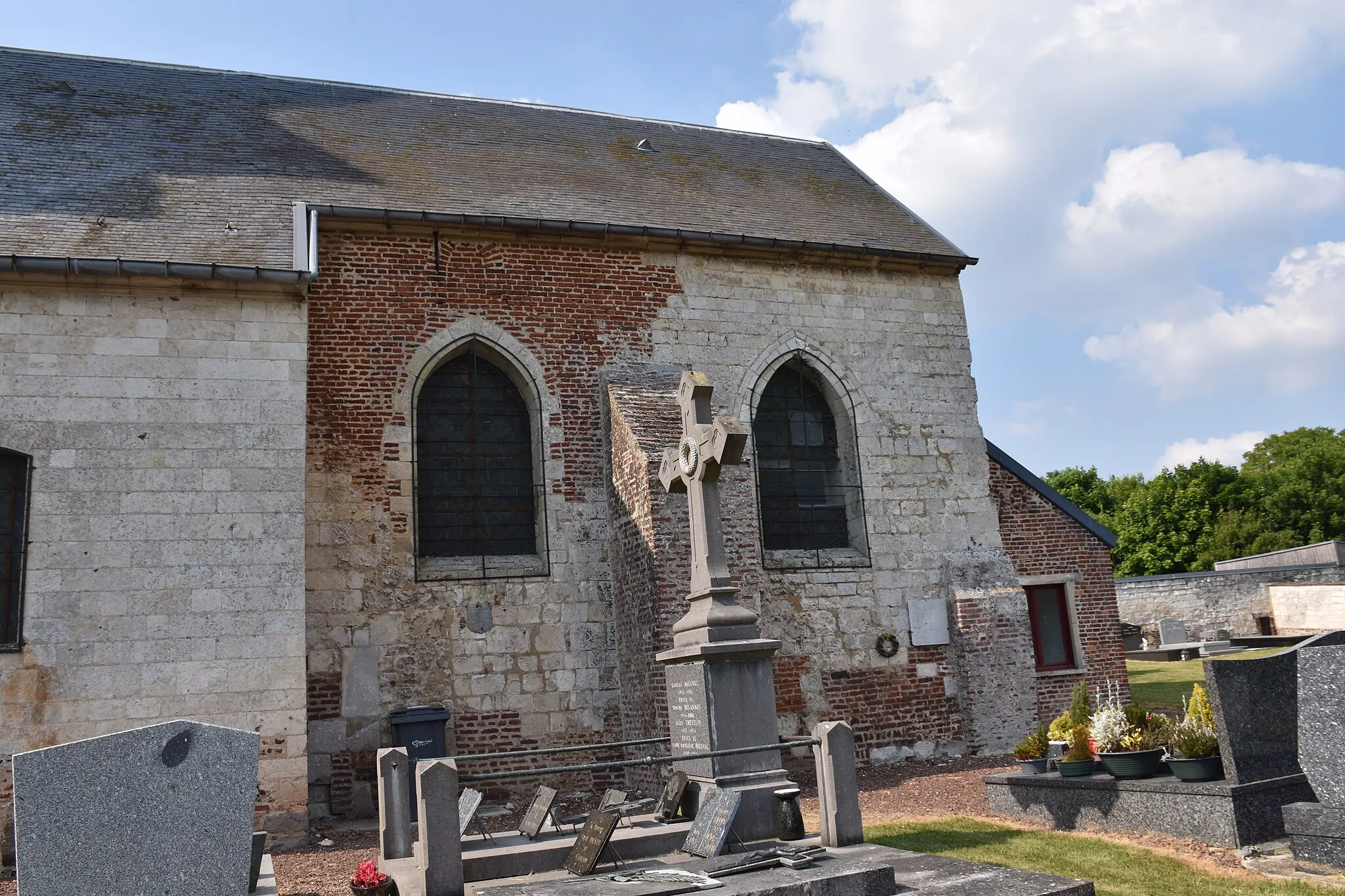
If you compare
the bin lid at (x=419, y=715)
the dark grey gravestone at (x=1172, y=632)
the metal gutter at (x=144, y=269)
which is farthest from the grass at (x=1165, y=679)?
the metal gutter at (x=144, y=269)

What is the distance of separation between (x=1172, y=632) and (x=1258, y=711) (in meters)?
19.6

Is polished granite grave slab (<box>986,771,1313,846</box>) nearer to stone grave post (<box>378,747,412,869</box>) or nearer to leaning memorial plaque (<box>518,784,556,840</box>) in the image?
leaning memorial plaque (<box>518,784,556,840</box>)

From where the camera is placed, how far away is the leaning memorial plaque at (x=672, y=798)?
6.35 metres

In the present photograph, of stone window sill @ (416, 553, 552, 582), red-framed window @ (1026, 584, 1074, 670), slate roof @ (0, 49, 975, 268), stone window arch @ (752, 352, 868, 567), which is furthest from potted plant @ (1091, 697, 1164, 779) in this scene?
slate roof @ (0, 49, 975, 268)

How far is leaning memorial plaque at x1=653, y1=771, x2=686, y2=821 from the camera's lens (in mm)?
6348

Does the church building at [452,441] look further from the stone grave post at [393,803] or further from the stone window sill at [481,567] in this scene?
the stone grave post at [393,803]

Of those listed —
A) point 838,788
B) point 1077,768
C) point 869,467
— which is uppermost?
point 869,467

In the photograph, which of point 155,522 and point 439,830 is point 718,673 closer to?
point 439,830

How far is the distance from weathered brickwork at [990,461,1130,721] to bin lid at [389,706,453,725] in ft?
23.2

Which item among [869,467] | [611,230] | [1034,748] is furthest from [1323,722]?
[611,230]

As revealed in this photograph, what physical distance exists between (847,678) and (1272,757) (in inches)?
200

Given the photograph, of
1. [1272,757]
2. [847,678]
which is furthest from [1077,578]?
[1272,757]

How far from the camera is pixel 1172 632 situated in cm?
2395

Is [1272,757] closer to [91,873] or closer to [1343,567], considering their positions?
[91,873]
